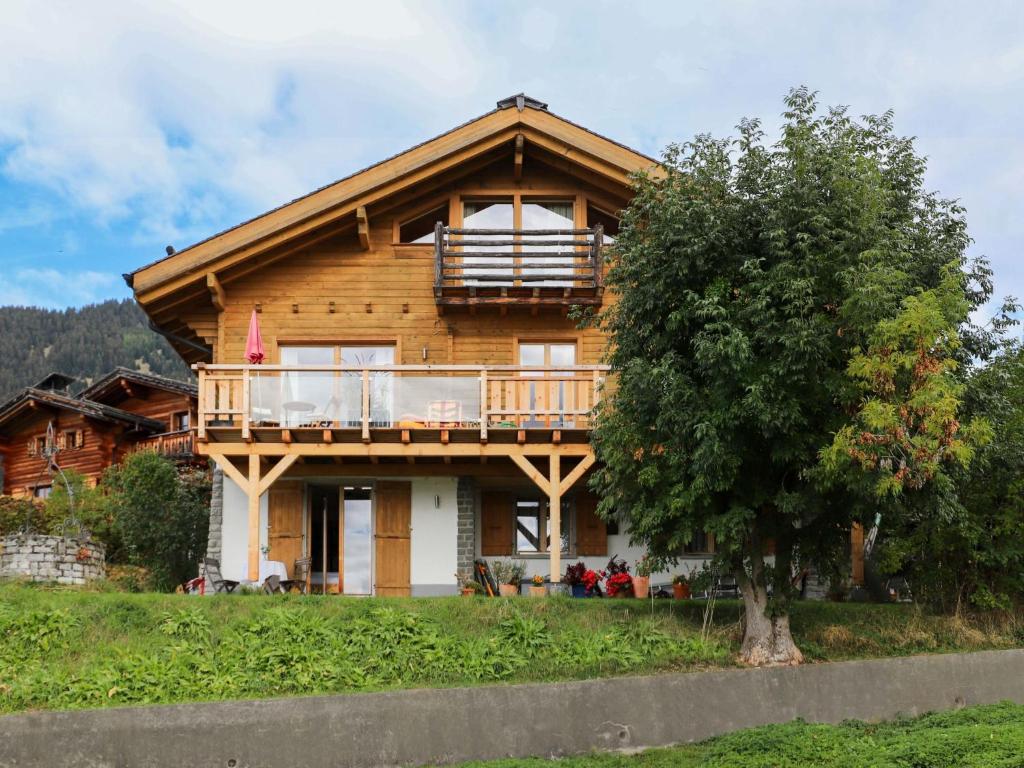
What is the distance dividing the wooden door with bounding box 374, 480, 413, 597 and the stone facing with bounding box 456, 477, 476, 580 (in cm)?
89

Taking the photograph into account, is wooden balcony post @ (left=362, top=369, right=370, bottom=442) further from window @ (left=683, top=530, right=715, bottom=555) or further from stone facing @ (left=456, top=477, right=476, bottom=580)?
window @ (left=683, top=530, right=715, bottom=555)

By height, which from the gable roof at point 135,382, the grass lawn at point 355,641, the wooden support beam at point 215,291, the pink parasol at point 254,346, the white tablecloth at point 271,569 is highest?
the gable roof at point 135,382

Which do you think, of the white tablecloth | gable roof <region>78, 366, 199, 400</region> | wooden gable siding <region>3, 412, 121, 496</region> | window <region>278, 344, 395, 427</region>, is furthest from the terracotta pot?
wooden gable siding <region>3, 412, 121, 496</region>

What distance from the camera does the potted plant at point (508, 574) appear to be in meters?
18.5

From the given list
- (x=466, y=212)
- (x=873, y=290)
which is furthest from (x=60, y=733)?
(x=466, y=212)

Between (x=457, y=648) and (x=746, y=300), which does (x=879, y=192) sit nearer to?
(x=746, y=300)

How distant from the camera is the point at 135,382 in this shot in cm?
3756

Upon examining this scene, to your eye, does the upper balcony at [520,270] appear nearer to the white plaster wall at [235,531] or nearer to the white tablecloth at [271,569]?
the white plaster wall at [235,531]

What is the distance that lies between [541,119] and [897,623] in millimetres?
10491

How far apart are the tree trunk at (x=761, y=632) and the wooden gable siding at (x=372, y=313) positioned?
6.83 meters

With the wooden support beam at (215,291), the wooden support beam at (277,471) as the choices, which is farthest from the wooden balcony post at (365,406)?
the wooden support beam at (215,291)

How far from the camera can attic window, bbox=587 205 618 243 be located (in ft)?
68.6

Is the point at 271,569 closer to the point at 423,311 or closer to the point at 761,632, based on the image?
the point at 423,311

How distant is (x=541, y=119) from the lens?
65.7ft
